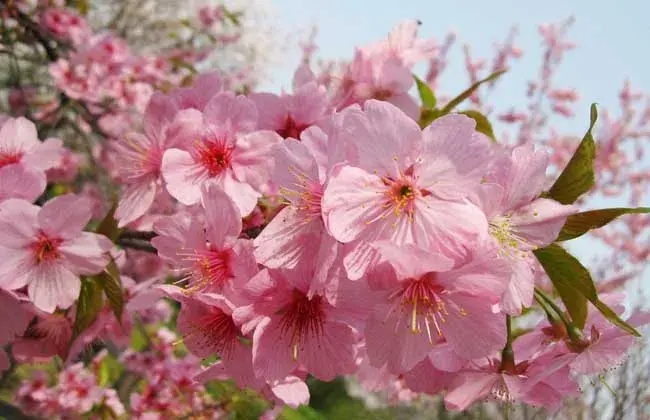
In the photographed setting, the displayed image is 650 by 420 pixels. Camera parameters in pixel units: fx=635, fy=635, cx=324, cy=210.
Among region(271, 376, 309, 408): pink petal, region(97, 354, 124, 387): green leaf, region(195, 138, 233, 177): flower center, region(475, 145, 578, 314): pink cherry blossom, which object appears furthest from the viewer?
region(97, 354, 124, 387): green leaf

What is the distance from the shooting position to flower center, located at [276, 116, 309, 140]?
1.25m

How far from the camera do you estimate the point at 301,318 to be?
98cm

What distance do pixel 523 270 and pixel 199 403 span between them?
238 centimetres

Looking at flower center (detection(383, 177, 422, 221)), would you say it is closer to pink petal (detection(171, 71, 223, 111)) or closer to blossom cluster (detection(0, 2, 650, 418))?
blossom cluster (detection(0, 2, 650, 418))

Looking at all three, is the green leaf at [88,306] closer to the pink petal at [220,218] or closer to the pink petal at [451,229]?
the pink petal at [220,218]

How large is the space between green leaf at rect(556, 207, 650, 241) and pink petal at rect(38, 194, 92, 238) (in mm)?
830

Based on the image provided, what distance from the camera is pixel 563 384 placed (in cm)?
98

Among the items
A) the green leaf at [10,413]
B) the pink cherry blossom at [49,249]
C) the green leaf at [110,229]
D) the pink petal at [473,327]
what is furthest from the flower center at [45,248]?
the green leaf at [10,413]

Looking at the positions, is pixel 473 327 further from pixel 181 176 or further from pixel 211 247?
pixel 181 176

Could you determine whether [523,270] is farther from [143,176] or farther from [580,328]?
[143,176]

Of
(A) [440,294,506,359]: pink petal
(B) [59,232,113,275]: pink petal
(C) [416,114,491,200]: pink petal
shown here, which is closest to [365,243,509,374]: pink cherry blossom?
(A) [440,294,506,359]: pink petal

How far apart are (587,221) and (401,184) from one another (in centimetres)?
30

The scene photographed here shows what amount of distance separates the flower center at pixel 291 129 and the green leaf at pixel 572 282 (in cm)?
51

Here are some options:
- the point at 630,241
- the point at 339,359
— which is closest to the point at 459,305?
the point at 339,359
